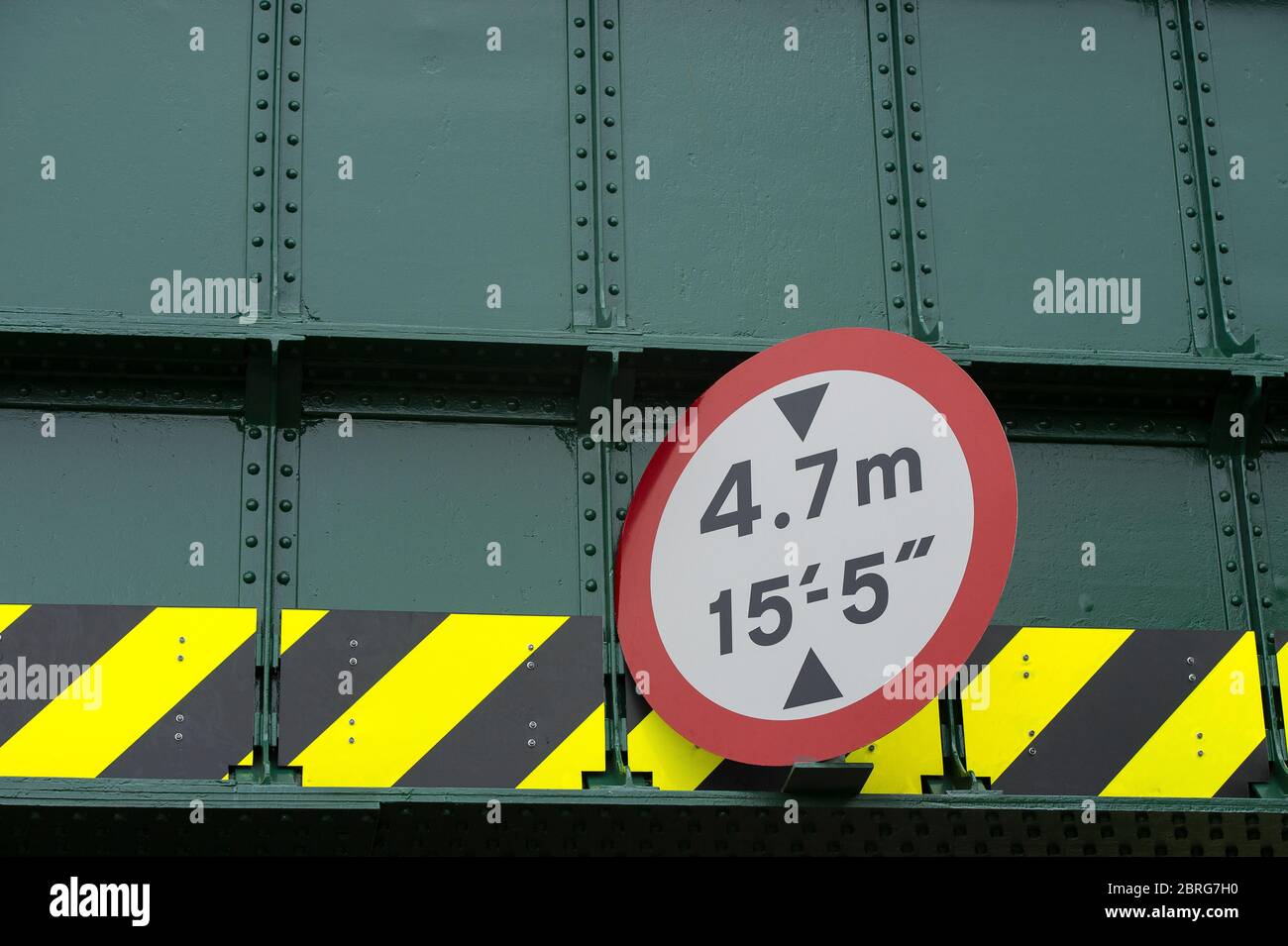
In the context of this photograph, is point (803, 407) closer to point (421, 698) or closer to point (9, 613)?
point (421, 698)

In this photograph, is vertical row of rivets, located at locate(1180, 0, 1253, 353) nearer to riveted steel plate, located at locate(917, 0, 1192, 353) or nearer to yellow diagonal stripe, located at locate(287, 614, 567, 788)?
riveted steel plate, located at locate(917, 0, 1192, 353)

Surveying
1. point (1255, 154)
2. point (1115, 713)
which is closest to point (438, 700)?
point (1115, 713)

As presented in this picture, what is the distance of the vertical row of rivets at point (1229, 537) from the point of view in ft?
29.0

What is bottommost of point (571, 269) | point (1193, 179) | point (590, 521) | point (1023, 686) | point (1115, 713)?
point (1115, 713)

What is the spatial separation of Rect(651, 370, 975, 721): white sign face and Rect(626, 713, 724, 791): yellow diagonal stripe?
0.34 meters

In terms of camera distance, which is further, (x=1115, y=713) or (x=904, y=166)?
(x=904, y=166)

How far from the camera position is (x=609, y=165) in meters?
9.17

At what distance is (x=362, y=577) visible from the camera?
27.5ft

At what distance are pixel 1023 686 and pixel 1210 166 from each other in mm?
2967

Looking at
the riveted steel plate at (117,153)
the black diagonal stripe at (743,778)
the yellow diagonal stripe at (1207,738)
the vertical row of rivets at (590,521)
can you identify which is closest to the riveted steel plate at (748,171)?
the vertical row of rivets at (590,521)

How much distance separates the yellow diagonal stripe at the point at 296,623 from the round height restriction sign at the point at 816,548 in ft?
4.17
